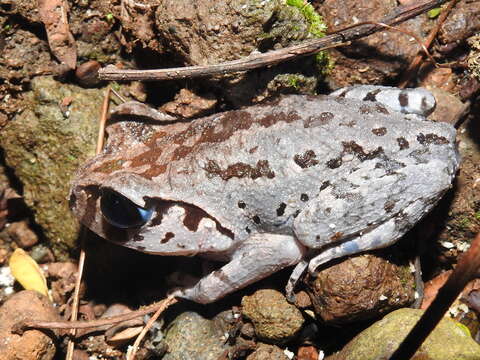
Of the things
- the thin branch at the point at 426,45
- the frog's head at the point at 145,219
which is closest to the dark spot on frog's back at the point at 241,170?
the frog's head at the point at 145,219

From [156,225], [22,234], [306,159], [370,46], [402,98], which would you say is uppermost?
[370,46]

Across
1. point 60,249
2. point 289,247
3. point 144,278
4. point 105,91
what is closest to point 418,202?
point 289,247

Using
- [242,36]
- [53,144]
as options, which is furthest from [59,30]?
[242,36]

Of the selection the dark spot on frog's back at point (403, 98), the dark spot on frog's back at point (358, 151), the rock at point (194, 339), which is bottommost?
the rock at point (194, 339)

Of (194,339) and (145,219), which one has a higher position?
(145,219)

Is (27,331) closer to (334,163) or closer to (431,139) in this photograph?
(334,163)

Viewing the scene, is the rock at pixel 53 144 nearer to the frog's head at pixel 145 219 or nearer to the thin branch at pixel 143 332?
the frog's head at pixel 145 219

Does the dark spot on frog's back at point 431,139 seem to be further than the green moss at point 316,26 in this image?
No
